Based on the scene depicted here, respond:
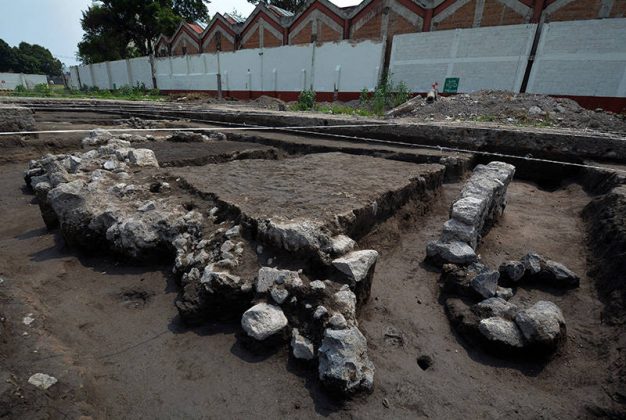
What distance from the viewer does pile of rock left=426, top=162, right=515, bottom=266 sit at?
2.48 m

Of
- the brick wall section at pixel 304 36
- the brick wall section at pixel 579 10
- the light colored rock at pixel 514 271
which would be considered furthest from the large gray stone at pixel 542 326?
the brick wall section at pixel 304 36

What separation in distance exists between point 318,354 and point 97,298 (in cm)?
153

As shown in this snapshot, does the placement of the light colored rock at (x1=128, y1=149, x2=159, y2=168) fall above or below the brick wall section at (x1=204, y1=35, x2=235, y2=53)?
below

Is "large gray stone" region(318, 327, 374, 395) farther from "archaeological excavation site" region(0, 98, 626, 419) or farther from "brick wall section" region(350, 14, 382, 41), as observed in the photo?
"brick wall section" region(350, 14, 382, 41)

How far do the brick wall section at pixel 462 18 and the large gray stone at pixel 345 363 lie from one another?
48.9 feet

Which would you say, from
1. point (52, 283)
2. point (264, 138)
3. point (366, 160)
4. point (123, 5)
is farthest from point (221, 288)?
point (123, 5)

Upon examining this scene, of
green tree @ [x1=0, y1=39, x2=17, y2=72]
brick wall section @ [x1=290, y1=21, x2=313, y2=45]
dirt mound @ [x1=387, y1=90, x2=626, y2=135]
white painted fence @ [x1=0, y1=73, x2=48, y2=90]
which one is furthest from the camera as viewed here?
green tree @ [x1=0, y1=39, x2=17, y2=72]

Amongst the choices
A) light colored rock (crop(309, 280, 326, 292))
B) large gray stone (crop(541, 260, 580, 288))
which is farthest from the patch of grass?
large gray stone (crop(541, 260, 580, 288))

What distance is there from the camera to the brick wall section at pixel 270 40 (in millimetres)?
19859

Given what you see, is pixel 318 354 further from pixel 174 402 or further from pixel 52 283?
pixel 52 283

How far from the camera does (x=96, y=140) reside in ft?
16.7

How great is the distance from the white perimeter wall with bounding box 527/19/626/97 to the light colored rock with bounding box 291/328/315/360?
12.7m

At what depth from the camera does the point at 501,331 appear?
177cm

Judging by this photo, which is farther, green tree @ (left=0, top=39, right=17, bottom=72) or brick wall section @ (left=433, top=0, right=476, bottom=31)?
green tree @ (left=0, top=39, right=17, bottom=72)
